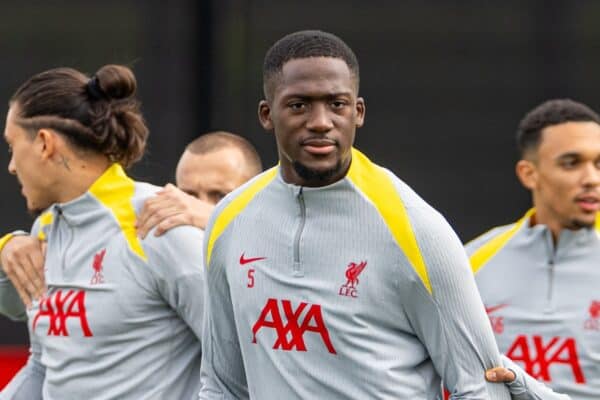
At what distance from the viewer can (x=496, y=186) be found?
213 inches

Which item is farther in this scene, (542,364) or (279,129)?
(542,364)

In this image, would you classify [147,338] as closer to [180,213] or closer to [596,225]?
[180,213]

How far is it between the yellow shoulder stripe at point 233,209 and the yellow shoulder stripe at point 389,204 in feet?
0.67

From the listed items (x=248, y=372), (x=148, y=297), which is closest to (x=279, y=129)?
(x=248, y=372)

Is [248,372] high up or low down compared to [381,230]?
down

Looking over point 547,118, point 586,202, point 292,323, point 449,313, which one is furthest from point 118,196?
point 547,118

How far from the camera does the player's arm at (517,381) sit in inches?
108

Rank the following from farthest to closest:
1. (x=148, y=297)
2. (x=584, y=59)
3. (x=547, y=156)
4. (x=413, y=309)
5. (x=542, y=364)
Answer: (x=584, y=59), (x=547, y=156), (x=542, y=364), (x=148, y=297), (x=413, y=309)

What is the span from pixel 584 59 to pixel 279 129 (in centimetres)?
284

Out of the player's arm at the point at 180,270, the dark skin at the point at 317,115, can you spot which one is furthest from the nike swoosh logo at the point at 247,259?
the player's arm at the point at 180,270

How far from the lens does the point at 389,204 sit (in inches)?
108

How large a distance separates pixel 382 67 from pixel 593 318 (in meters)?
1.63

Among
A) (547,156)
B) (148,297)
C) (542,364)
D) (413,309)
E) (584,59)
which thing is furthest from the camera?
(584,59)

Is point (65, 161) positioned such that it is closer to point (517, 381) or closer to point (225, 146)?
point (225, 146)
